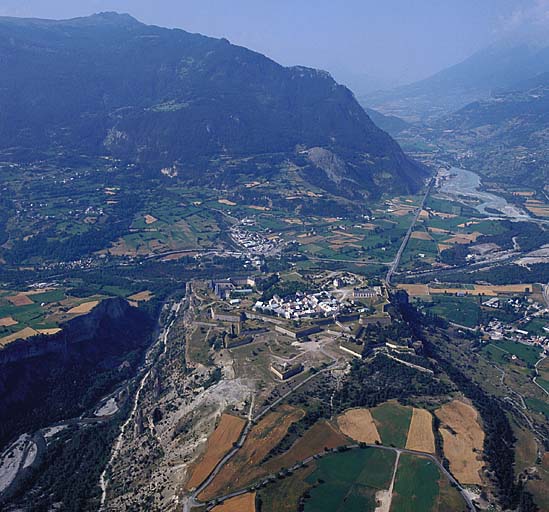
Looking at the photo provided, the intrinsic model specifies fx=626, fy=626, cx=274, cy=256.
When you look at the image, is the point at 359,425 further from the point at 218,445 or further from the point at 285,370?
the point at 218,445

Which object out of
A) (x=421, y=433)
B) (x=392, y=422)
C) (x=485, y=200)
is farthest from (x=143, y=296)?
(x=485, y=200)

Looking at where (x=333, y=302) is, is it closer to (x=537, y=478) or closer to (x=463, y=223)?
(x=537, y=478)

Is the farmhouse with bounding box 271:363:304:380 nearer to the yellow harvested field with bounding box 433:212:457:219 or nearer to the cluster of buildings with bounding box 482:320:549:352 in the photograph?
the cluster of buildings with bounding box 482:320:549:352

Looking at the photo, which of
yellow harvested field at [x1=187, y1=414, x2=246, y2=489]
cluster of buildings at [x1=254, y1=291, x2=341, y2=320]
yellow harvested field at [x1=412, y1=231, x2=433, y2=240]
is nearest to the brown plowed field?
yellow harvested field at [x1=187, y1=414, x2=246, y2=489]

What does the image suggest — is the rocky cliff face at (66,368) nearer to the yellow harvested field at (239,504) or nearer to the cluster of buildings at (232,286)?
the cluster of buildings at (232,286)

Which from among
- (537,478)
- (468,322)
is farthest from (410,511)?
(468,322)

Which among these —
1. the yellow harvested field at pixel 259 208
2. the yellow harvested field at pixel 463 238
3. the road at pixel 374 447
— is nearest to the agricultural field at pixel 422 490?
the road at pixel 374 447
